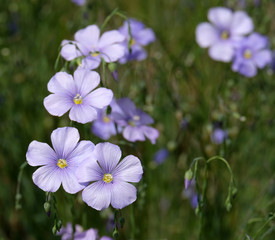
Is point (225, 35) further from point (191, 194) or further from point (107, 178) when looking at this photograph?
point (107, 178)

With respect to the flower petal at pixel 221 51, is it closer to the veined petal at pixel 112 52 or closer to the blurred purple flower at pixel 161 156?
the blurred purple flower at pixel 161 156

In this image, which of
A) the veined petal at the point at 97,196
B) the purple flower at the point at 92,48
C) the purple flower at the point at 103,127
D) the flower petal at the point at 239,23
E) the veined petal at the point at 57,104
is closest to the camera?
the veined petal at the point at 97,196

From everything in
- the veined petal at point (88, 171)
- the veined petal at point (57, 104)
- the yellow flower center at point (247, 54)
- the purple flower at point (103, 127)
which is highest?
the veined petal at point (57, 104)

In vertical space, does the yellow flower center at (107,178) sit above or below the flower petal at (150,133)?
above

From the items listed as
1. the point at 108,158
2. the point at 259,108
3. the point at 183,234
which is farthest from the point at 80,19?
the point at 108,158

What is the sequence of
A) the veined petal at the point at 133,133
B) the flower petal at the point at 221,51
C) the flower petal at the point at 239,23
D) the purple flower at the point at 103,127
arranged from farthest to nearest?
the flower petal at the point at 239,23 < the flower petal at the point at 221,51 < the purple flower at the point at 103,127 < the veined petal at the point at 133,133

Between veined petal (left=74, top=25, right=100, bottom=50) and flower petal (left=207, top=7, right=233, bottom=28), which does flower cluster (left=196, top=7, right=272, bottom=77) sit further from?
veined petal (left=74, top=25, right=100, bottom=50)

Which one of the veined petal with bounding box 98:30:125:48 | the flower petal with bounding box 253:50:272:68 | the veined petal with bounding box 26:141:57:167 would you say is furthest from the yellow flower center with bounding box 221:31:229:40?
the veined petal with bounding box 26:141:57:167

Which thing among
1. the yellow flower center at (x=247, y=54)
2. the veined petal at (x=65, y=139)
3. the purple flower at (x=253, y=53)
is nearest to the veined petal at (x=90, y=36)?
the veined petal at (x=65, y=139)

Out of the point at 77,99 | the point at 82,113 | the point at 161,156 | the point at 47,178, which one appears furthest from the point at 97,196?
the point at 161,156
